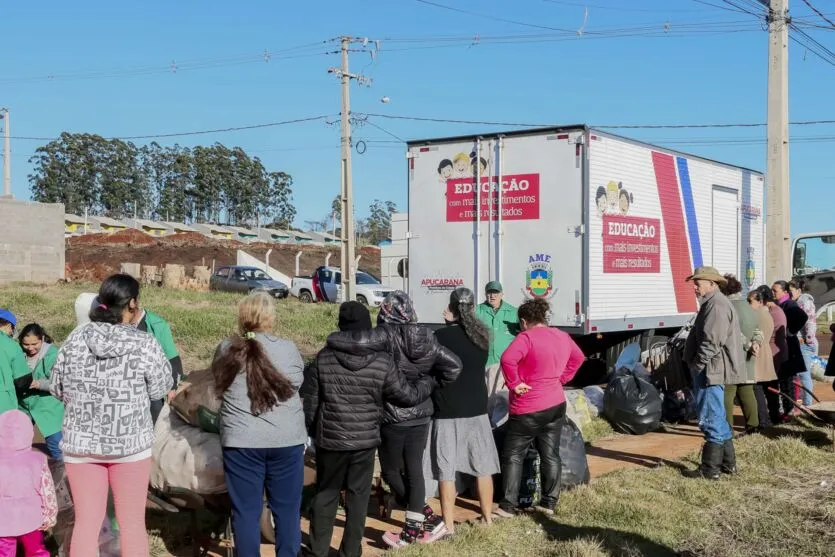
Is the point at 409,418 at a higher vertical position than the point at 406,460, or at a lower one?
higher

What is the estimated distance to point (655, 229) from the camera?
12031mm

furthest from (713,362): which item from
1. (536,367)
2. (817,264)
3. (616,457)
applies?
(817,264)

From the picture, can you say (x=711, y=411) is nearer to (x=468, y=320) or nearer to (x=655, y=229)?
(x=468, y=320)

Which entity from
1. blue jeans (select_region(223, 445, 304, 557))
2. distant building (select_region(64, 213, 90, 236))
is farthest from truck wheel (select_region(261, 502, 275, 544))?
distant building (select_region(64, 213, 90, 236))

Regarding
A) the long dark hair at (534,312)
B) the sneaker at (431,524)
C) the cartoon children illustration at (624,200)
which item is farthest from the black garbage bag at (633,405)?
the sneaker at (431,524)

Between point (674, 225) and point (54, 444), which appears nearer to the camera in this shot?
point (54, 444)

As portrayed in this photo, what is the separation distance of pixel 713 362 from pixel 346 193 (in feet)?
79.2

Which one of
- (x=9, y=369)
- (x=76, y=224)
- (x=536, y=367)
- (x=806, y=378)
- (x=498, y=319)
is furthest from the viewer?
(x=76, y=224)

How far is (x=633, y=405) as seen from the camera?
973 cm

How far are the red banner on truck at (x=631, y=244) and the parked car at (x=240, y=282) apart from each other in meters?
25.7

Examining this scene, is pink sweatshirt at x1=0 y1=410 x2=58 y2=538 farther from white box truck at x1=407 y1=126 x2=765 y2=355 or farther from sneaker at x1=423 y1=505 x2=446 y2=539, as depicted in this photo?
white box truck at x1=407 y1=126 x2=765 y2=355

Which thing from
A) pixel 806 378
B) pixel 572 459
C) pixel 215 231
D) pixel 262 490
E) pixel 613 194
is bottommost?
pixel 572 459

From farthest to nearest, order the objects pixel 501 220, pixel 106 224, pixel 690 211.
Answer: pixel 106 224 → pixel 690 211 → pixel 501 220

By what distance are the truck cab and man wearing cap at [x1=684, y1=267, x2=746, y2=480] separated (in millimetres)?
13926
